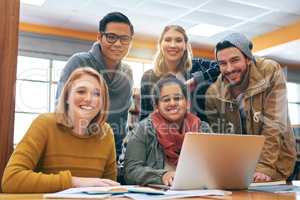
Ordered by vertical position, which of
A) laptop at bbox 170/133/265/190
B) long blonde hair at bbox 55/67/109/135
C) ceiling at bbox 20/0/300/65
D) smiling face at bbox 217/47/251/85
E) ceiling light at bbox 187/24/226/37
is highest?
ceiling at bbox 20/0/300/65

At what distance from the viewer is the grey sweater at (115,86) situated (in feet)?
5.85

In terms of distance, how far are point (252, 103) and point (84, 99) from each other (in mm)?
815

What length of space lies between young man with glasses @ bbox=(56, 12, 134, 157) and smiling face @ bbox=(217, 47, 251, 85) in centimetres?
48

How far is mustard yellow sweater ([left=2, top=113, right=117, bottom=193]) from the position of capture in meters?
1.15

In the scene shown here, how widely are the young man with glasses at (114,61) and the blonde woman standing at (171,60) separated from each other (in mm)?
96

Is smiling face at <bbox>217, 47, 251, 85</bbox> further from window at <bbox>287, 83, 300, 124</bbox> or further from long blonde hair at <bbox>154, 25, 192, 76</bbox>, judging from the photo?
window at <bbox>287, 83, 300, 124</bbox>

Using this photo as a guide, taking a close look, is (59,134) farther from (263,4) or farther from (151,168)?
(263,4)

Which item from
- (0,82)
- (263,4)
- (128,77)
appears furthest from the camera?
(263,4)

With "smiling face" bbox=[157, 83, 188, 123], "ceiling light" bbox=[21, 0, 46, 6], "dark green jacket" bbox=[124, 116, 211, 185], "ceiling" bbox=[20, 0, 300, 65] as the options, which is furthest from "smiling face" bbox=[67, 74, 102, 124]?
"ceiling light" bbox=[21, 0, 46, 6]

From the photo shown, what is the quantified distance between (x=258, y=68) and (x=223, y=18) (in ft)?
10.2

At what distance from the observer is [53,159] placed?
1.30 metres

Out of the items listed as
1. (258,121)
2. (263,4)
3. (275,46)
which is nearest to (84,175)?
(258,121)

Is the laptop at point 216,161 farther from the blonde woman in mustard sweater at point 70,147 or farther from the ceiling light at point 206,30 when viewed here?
the ceiling light at point 206,30

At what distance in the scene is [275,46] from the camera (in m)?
5.50
